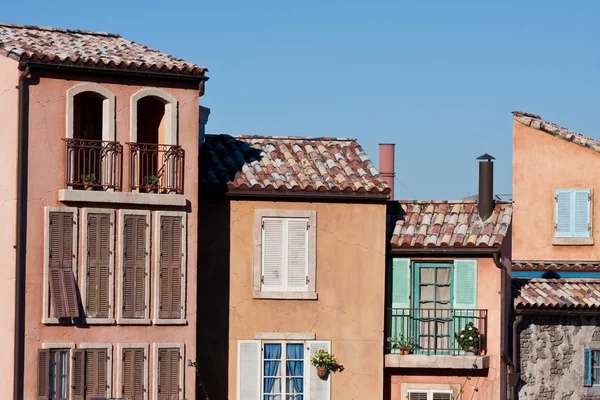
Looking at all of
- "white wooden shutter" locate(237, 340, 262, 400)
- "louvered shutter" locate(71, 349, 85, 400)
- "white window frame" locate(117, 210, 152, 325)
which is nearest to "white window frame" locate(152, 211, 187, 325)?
"white window frame" locate(117, 210, 152, 325)

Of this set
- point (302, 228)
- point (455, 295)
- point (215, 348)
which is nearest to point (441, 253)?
point (455, 295)

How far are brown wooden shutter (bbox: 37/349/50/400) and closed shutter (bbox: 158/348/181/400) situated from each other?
2406 mm

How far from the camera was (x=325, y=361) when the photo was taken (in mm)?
33688

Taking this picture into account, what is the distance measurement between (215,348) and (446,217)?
644 cm

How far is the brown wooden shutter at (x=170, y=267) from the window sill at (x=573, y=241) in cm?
1488

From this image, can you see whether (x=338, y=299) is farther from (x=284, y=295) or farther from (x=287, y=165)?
(x=287, y=165)

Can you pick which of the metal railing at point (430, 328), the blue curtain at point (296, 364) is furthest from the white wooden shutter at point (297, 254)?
the metal railing at point (430, 328)

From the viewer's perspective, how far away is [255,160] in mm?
34844

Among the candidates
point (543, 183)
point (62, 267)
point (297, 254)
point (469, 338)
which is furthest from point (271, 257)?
point (543, 183)

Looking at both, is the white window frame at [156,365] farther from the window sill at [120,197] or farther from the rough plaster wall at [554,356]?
the rough plaster wall at [554,356]

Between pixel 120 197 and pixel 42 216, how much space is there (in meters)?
1.64

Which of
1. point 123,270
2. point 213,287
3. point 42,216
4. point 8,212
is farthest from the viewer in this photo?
point 213,287

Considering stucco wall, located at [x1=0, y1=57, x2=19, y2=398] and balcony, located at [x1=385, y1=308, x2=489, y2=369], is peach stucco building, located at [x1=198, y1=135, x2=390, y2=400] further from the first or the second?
stucco wall, located at [x1=0, y1=57, x2=19, y2=398]

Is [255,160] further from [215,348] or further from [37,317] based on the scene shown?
[37,317]
